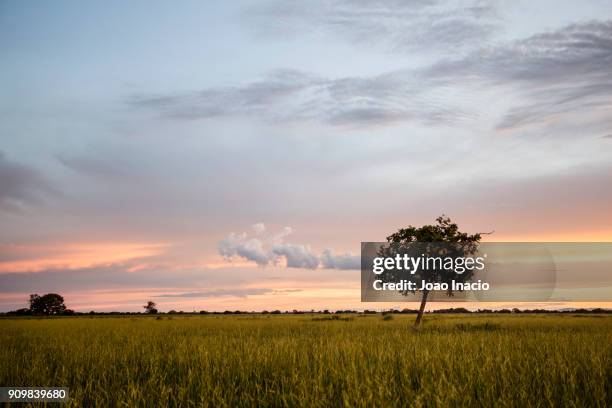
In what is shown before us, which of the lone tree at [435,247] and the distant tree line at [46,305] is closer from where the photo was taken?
the lone tree at [435,247]

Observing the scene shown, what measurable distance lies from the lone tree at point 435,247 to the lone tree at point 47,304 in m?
127

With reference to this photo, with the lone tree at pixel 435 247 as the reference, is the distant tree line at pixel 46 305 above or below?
below

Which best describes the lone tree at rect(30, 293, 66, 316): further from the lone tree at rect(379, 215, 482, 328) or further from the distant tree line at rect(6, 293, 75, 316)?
the lone tree at rect(379, 215, 482, 328)

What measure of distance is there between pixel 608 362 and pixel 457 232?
19.4 meters

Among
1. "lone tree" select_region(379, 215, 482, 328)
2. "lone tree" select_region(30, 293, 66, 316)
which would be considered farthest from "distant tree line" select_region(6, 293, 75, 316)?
"lone tree" select_region(379, 215, 482, 328)

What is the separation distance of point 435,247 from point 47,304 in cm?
13307

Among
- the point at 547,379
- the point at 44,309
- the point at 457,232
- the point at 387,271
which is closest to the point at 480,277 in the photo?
the point at 457,232

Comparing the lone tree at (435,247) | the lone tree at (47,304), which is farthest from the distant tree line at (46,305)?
the lone tree at (435,247)

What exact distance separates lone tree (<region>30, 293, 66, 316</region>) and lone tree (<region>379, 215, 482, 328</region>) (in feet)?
415

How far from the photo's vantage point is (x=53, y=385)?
8773 millimetres

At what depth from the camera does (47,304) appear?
13275 cm

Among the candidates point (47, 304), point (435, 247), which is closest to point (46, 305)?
point (47, 304)

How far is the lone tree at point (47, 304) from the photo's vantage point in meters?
131

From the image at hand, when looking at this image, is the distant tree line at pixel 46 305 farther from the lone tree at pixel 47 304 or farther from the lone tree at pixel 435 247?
the lone tree at pixel 435 247
